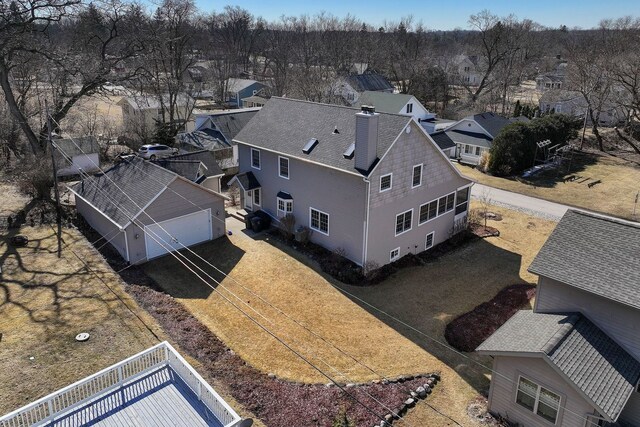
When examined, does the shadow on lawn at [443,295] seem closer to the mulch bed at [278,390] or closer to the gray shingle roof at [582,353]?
the mulch bed at [278,390]

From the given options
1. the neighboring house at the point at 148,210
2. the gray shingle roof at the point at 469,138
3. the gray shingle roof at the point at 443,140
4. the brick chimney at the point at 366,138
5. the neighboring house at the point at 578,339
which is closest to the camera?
the neighboring house at the point at 578,339

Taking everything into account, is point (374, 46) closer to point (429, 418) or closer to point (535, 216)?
point (535, 216)

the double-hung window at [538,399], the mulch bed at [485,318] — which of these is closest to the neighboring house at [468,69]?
the mulch bed at [485,318]

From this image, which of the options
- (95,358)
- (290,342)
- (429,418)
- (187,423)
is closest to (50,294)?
(95,358)

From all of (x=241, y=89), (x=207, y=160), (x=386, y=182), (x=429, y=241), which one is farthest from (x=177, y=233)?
(x=241, y=89)

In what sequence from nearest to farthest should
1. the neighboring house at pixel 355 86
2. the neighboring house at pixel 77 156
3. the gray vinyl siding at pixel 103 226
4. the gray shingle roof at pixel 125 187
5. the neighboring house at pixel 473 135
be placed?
the gray shingle roof at pixel 125 187
the gray vinyl siding at pixel 103 226
the neighboring house at pixel 77 156
the neighboring house at pixel 473 135
the neighboring house at pixel 355 86
